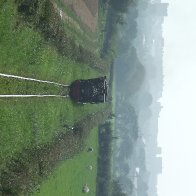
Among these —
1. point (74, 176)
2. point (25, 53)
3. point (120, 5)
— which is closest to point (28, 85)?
point (25, 53)

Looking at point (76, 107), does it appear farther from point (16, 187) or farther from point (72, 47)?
point (16, 187)

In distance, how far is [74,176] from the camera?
3638 centimetres

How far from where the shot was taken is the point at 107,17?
5922 centimetres

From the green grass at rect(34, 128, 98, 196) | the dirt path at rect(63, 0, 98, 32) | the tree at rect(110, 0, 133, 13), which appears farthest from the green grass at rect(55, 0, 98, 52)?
the tree at rect(110, 0, 133, 13)

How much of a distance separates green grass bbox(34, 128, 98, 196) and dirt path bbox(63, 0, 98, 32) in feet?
35.5

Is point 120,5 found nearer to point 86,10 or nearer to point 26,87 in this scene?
point 86,10

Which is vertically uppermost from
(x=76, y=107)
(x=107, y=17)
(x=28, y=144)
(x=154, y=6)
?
(x=154, y=6)

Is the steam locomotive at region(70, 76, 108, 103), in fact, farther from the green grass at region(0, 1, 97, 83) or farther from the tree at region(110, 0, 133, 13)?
the tree at region(110, 0, 133, 13)

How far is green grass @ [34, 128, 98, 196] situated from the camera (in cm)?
3004

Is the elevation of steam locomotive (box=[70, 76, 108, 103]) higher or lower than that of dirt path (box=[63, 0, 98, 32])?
lower

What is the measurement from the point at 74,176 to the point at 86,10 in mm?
16776

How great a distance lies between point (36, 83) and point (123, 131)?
46813 mm

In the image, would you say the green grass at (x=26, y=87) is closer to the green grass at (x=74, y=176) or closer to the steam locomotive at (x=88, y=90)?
the steam locomotive at (x=88, y=90)

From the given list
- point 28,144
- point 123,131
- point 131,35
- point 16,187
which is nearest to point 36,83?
point 28,144
